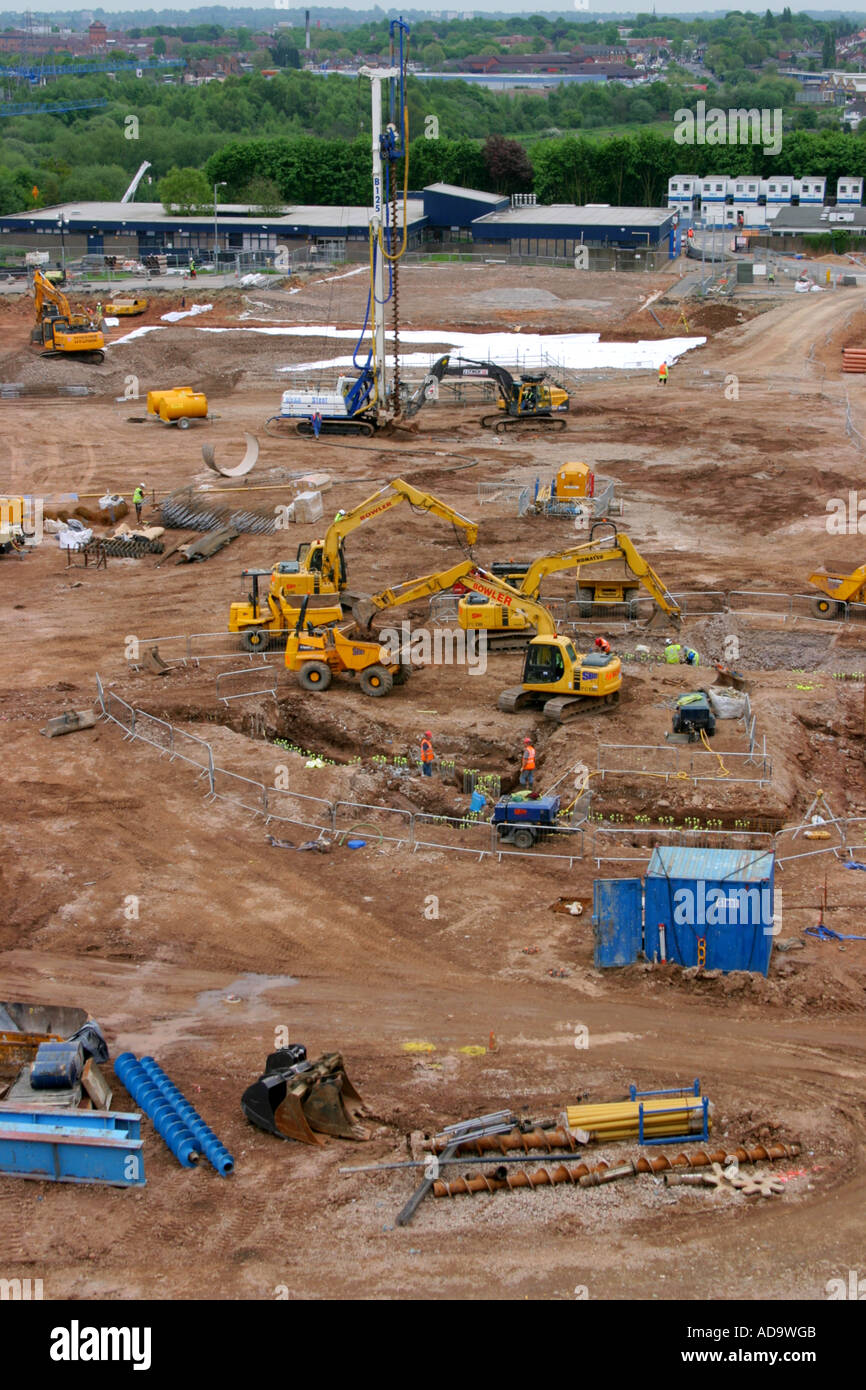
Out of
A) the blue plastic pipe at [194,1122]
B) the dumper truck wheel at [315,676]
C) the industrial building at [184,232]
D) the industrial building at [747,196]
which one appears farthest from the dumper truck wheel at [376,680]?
the industrial building at [747,196]

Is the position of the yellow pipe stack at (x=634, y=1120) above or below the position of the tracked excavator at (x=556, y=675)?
below

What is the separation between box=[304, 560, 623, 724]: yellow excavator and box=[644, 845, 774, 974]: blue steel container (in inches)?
336

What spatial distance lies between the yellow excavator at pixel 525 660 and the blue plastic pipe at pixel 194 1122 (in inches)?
520

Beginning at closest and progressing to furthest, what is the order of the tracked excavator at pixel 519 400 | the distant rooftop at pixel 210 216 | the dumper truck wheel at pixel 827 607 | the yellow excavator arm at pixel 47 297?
the dumper truck wheel at pixel 827 607 → the tracked excavator at pixel 519 400 → the yellow excavator arm at pixel 47 297 → the distant rooftop at pixel 210 216

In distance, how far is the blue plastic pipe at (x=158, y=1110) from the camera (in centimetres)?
1781

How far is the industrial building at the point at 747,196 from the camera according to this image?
11862 centimetres

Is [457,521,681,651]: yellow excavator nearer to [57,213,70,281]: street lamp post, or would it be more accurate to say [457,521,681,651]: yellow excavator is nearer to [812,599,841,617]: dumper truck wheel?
[812,599,841,617]: dumper truck wheel

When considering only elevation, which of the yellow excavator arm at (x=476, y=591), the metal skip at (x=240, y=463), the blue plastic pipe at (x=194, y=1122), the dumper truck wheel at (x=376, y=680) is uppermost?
the metal skip at (x=240, y=463)

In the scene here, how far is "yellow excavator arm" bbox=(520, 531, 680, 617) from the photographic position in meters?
33.2

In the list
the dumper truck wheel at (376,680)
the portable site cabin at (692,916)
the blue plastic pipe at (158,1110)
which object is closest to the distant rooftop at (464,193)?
the dumper truck wheel at (376,680)

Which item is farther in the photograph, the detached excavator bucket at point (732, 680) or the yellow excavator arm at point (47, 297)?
the yellow excavator arm at point (47, 297)

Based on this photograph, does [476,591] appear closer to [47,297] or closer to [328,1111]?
[328,1111]

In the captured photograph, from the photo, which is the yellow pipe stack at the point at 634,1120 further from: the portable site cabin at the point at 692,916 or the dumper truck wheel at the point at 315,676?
the dumper truck wheel at the point at 315,676

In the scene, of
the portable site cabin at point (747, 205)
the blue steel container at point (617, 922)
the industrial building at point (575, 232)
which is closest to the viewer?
the blue steel container at point (617, 922)
